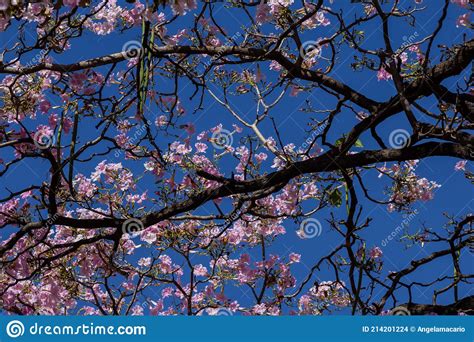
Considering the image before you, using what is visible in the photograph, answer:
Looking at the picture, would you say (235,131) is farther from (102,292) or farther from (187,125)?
(102,292)

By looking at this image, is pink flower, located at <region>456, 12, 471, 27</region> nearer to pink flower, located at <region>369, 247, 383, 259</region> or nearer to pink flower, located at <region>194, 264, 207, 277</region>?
pink flower, located at <region>369, 247, 383, 259</region>

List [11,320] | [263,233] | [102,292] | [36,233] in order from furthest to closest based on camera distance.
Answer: [102,292] < [263,233] < [36,233] < [11,320]

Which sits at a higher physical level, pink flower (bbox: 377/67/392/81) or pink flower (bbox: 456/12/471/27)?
pink flower (bbox: 377/67/392/81)

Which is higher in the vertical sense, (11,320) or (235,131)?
(235,131)

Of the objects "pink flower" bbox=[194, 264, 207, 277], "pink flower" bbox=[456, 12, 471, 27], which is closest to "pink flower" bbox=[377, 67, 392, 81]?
"pink flower" bbox=[456, 12, 471, 27]

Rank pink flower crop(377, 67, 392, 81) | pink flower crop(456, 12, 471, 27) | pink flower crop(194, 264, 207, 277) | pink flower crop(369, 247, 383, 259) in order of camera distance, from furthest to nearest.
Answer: pink flower crop(194, 264, 207, 277) → pink flower crop(369, 247, 383, 259) → pink flower crop(377, 67, 392, 81) → pink flower crop(456, 12, 471, 27)

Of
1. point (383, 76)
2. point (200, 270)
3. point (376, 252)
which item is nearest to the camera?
point (383, 76)

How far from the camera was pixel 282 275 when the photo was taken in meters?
4.88

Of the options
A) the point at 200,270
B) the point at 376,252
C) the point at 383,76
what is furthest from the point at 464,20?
the point at 200,270

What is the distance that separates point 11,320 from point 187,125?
1.83 metres

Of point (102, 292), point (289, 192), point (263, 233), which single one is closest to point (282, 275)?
point (263, 233)

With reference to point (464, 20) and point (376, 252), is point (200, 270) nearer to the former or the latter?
point (376, 252)

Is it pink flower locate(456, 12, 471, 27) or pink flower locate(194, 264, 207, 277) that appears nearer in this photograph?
pink flower locate(456, 12, 471, 27)

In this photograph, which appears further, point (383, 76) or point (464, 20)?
point (383, 76)
